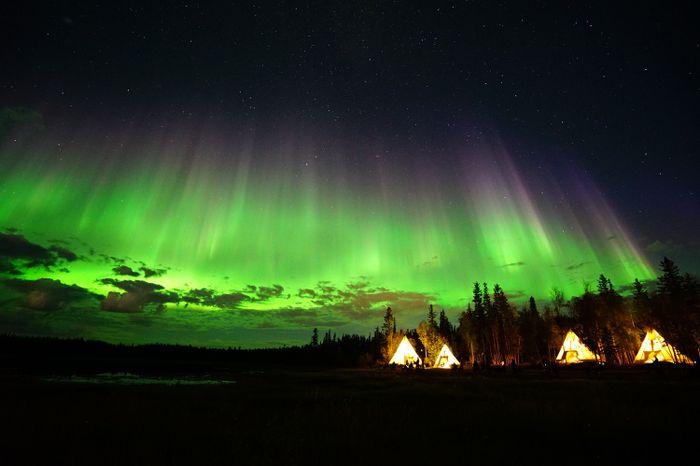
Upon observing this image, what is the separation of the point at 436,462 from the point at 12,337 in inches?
9817

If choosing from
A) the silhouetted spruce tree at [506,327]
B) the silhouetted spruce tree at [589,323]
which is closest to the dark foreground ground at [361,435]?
the silhouetted spruce tree at [589,323]

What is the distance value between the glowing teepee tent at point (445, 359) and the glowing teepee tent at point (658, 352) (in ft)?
94.3

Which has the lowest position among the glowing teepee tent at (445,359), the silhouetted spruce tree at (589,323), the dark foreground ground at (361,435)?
the dark foreground ground at (361,435)

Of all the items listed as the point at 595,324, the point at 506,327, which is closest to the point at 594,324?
the point at 595,324

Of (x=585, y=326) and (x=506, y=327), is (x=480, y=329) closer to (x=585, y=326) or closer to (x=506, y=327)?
(x=506, y=327)

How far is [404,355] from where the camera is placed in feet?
231

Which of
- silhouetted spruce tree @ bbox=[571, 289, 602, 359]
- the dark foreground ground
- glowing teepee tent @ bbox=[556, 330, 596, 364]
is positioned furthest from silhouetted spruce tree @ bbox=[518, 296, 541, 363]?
the dark foreground ground

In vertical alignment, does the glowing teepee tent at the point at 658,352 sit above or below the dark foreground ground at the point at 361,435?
above

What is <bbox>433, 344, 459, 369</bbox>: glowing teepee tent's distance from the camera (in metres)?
66.5

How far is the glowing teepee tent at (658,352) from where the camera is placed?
48844mm

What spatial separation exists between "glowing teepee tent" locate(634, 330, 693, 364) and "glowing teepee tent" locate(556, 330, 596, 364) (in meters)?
7.48

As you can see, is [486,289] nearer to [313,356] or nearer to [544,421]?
[313,356]

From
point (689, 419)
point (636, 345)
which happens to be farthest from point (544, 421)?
point (636, 345)

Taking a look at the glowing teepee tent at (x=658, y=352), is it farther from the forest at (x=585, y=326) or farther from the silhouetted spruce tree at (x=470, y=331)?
the silhouetted spruce tree at (x=470, y=331)
